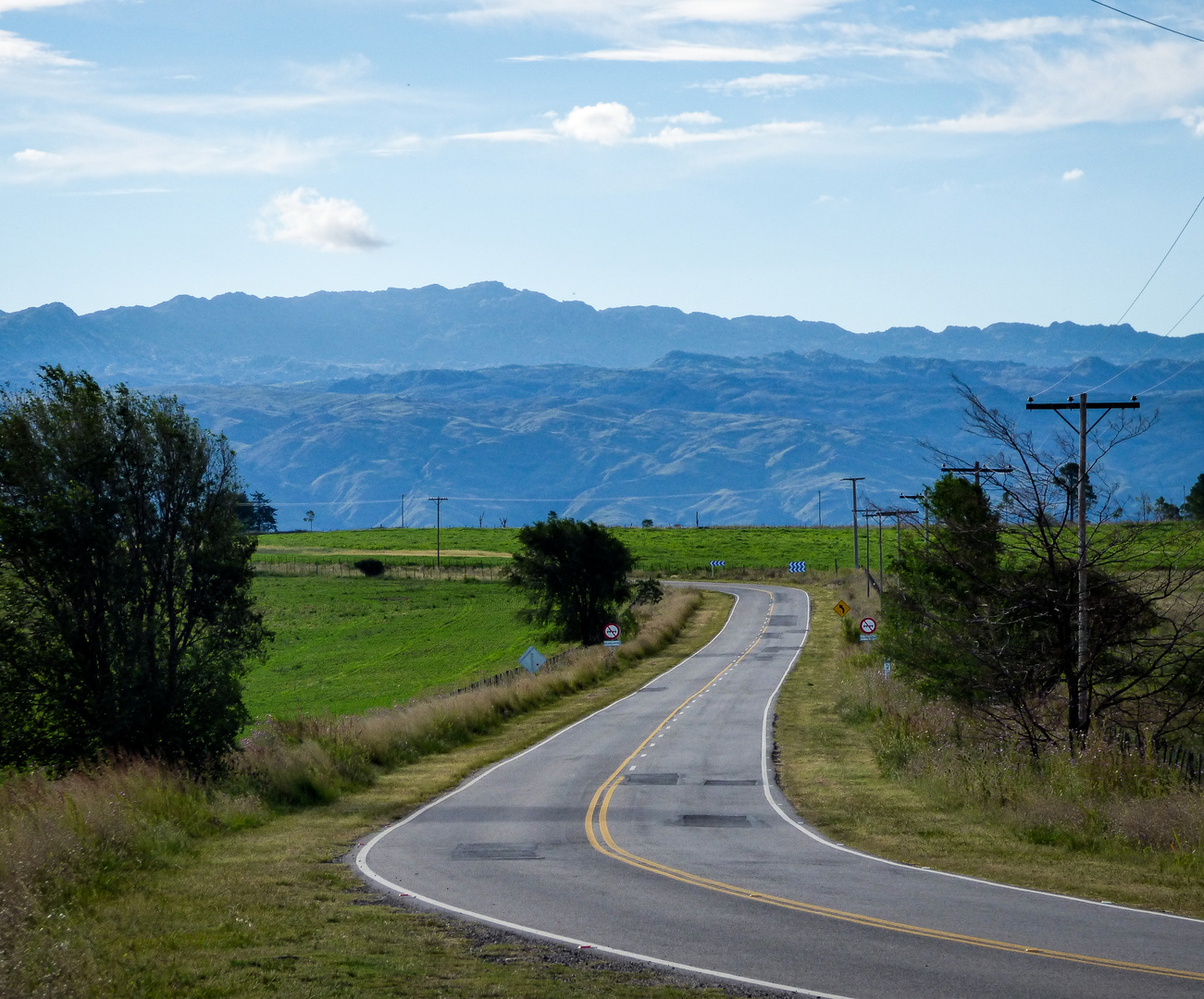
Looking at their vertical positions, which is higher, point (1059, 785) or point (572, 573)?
point (572, 573)

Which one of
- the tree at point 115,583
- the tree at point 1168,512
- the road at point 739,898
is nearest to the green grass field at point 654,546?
the tree at point 1168,512

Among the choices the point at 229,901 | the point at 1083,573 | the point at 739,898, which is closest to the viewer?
the point at 229,901

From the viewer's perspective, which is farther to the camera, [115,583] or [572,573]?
[572,573]

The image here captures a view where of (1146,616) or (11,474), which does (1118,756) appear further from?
(11,474)

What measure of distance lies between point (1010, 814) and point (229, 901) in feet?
39.4

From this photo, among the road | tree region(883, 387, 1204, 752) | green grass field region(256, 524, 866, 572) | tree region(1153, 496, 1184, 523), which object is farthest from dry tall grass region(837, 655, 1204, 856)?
green grass field region(256, 524, 866, 572)

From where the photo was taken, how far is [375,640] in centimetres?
7231

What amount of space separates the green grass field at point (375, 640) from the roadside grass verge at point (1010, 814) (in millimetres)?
26131

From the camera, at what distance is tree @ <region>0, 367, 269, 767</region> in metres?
21.5

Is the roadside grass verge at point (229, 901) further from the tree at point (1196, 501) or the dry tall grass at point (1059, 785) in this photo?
the tree at point (1196, 501)

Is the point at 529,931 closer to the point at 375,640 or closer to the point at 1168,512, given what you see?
the point at 375,640

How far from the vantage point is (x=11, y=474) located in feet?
71.5

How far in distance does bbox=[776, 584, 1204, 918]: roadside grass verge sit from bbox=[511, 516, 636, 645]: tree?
3413cm

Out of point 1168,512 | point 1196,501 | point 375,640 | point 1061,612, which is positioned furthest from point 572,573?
point 1196,501
